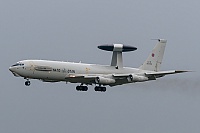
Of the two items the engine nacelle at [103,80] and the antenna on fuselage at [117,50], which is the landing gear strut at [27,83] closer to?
the engine nacelle at [103,80]

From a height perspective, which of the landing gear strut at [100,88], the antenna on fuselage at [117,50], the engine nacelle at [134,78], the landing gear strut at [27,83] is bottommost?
the landing gear strut at [100,88]

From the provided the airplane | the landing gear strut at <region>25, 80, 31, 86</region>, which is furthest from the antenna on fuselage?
the landing gear strut at <region>25, 80, 31, 86</region>

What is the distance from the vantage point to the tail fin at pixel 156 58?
146 m

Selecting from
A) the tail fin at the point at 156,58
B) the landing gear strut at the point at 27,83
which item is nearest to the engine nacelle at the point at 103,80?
the tail fin at the point at 156,58

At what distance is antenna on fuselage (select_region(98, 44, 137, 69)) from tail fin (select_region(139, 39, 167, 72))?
18.0 feet

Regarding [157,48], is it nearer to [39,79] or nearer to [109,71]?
[109,71]

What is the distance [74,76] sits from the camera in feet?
440

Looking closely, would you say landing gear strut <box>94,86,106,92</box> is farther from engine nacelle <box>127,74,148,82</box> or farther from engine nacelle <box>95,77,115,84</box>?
engine nacelle <box>127,74,148,82</box>

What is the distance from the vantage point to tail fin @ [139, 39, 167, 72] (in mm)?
145500

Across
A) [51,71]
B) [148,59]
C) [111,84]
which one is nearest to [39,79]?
[51,71]

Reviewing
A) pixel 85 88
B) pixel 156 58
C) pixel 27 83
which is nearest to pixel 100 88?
pixel 85 88

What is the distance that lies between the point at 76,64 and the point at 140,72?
12.4 m

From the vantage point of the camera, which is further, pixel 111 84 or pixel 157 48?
pixel 157 48

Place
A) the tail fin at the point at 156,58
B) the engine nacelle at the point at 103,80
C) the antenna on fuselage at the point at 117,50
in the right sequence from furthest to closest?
the tail fin at the point at 156,58
the antenna on fuselage at the point at 117,50
the engine nacelle at the point at 103,80
